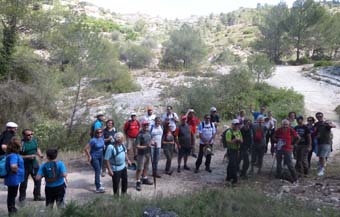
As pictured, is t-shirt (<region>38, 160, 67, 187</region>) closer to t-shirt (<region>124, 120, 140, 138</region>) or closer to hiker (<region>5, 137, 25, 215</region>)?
hiker (<region>5, 137, 25, 215</region>)

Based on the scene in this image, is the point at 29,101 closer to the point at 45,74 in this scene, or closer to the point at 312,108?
the point at 45,74

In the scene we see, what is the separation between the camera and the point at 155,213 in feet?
22.2

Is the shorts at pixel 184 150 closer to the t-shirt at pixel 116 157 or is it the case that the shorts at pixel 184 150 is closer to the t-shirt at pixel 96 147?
the t-shirt at pixel 96 147

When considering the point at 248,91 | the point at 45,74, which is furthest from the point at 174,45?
the point at 45,74

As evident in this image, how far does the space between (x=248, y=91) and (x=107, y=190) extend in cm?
1618

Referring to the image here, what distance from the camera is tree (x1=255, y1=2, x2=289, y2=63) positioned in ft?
158

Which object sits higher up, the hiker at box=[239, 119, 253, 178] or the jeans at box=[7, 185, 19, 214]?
the hiker at box=[239, 119, 253, 178]

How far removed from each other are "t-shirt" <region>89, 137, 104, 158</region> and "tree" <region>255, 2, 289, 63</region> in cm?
4173

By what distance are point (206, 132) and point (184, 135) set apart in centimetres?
63

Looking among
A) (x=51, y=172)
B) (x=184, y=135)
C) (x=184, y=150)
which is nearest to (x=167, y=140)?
(x=184, y=135)

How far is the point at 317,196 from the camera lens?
937cm

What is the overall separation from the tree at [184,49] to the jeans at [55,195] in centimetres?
4041

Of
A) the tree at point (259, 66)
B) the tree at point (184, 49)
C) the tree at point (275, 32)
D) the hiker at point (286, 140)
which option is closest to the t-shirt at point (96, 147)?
the hiker at point (286, 140)

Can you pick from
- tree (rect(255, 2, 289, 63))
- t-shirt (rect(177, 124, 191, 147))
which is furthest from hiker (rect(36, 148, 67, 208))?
tree (rect(255, 2, 289, 63))
